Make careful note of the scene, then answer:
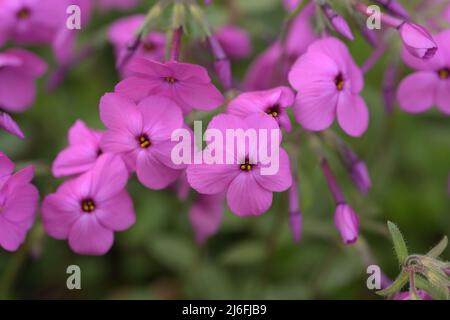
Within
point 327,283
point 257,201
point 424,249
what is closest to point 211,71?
point 257,201

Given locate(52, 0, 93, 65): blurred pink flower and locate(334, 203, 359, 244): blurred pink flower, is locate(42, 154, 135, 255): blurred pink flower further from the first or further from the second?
locate(52, 0, 93, 65): blurred pink flower

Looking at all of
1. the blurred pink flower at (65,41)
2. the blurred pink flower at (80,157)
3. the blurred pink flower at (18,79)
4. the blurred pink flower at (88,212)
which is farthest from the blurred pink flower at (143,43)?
the blurred pink flower at (88,212)

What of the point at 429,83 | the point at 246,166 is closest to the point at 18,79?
the point at 246,166

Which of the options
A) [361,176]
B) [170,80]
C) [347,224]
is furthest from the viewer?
[361,176]

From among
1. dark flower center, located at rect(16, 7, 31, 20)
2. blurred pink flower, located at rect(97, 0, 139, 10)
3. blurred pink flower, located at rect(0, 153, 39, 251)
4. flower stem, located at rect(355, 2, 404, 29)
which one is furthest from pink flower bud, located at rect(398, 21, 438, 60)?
blurred pink flower, located at rect(97, 0, 139, 10)

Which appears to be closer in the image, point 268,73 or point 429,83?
point 429,83

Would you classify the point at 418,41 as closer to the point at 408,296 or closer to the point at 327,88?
the point at 327,88

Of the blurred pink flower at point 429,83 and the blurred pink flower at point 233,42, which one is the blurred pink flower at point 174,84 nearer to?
the blurred pink flower at point 429,83
